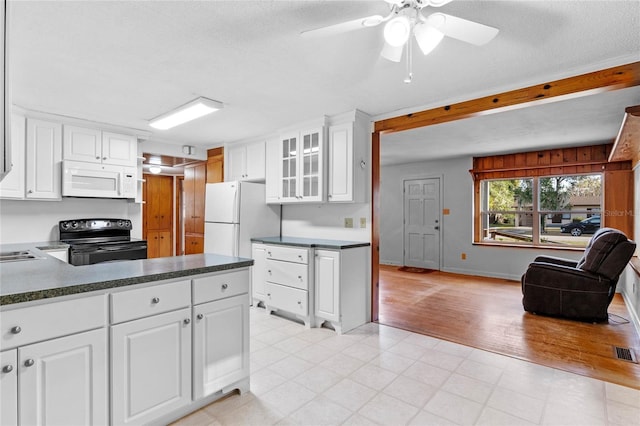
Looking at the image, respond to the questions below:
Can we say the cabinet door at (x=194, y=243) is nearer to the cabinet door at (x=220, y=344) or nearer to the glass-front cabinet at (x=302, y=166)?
the glass-front cabinet at (x=302, y=166)

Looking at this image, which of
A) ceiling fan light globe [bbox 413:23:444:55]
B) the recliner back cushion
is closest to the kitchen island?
ceiling fan light globe [bbox 413:23:444:55]

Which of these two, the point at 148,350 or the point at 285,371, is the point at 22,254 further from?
the point at 285,371

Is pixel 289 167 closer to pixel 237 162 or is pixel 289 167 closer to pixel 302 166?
pixel 302 166

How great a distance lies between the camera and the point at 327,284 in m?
→ 3.40

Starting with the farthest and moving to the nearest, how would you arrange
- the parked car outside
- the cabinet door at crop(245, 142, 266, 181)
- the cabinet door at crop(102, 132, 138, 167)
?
the parked car outside < the cabinet door at crop(245, 142, 266, 181) < the cabinet door at crop(102, 132, 138, 167)

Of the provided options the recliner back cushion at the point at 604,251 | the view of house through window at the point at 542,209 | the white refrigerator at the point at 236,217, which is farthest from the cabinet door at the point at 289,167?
the view of house through window at the point at 542,209

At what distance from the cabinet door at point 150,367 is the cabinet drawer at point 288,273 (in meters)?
1.72

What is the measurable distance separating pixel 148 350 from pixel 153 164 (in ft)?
15.4

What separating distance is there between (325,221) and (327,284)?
0.93 meters

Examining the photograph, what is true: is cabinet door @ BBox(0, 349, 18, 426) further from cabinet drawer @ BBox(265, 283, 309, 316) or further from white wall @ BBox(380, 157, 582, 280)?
white wall @ BBox(380, 157, 582, 280)

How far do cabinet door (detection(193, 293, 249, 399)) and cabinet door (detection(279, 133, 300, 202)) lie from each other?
1962mm

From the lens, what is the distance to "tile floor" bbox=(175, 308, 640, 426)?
196 cm

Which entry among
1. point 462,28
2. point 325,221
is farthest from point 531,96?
point 325,221

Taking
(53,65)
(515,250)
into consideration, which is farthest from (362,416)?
(515,250)
